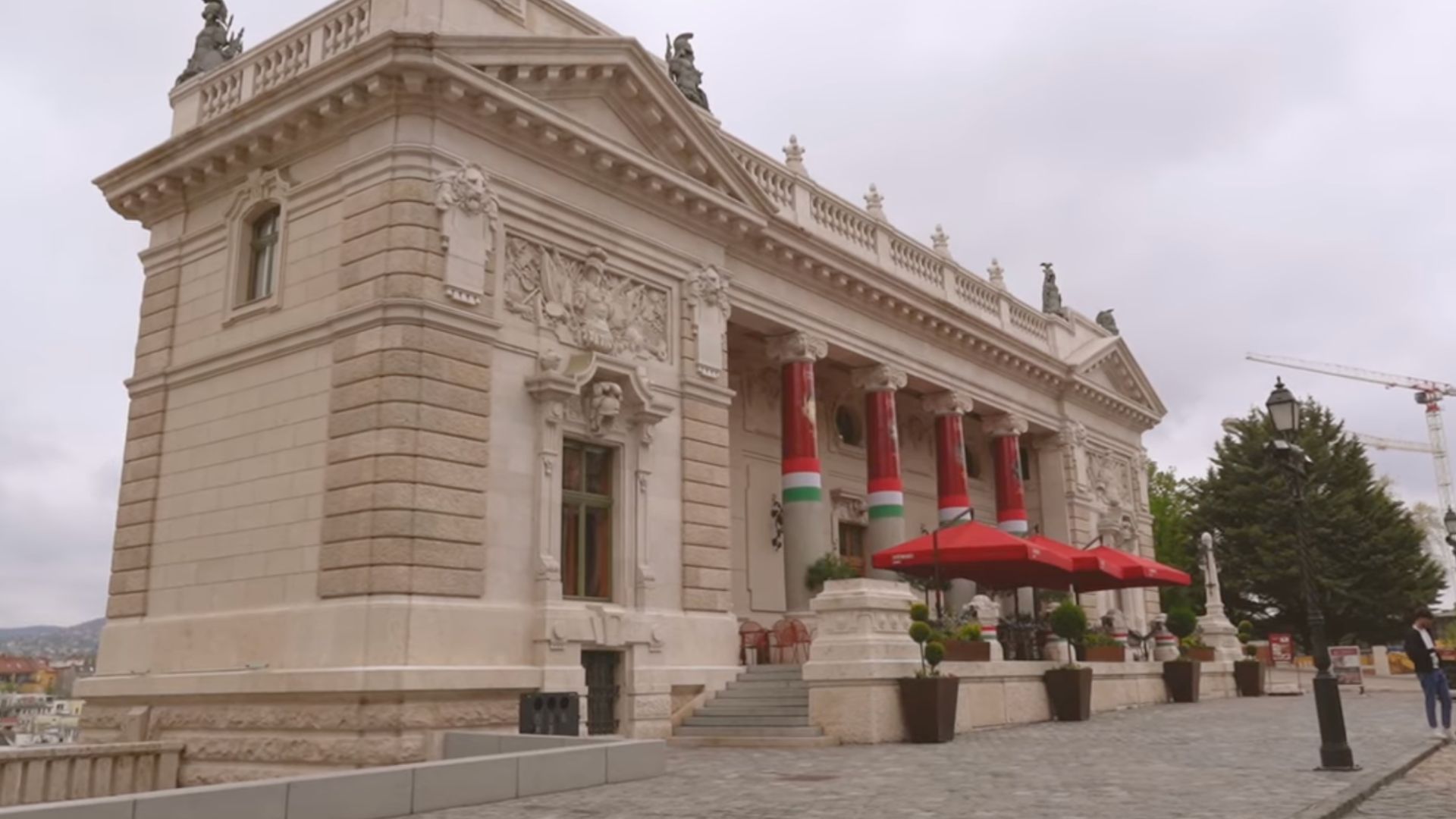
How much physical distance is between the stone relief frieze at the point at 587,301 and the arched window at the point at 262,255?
Answer: 3.96 m

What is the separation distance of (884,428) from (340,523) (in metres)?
14.5

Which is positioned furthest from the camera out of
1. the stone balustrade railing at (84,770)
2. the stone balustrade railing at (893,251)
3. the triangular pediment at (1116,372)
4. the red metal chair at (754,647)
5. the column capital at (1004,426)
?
the triangular pediment at (1116,372)

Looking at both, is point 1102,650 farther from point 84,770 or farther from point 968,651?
A: point 84,770

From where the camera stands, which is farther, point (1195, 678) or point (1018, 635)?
point (1195, 678)

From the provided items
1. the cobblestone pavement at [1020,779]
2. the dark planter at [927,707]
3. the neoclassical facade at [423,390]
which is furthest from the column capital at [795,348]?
the dark planter at [927,707]

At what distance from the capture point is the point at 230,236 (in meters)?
19.0

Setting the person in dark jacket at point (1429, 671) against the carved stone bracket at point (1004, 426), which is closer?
the person in dark jacket at point (1429, 671)

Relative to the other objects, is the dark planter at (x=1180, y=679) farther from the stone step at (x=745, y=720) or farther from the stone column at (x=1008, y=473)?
the stone step at (x=745, y=720)

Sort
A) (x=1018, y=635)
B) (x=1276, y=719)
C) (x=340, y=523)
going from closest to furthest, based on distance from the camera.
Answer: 1. (x=340, y=523)
2. (x=1276, y=719)
3. (x=1018, y=635)

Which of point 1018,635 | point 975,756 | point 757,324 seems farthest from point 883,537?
point 975,756

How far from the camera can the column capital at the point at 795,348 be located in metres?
24.7

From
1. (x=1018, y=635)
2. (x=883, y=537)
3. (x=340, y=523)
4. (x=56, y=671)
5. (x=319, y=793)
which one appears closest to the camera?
(x=319, y=793)

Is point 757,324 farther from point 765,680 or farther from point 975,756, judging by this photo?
point 975,756

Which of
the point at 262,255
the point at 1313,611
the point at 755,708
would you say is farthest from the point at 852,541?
the point at 1313,611
